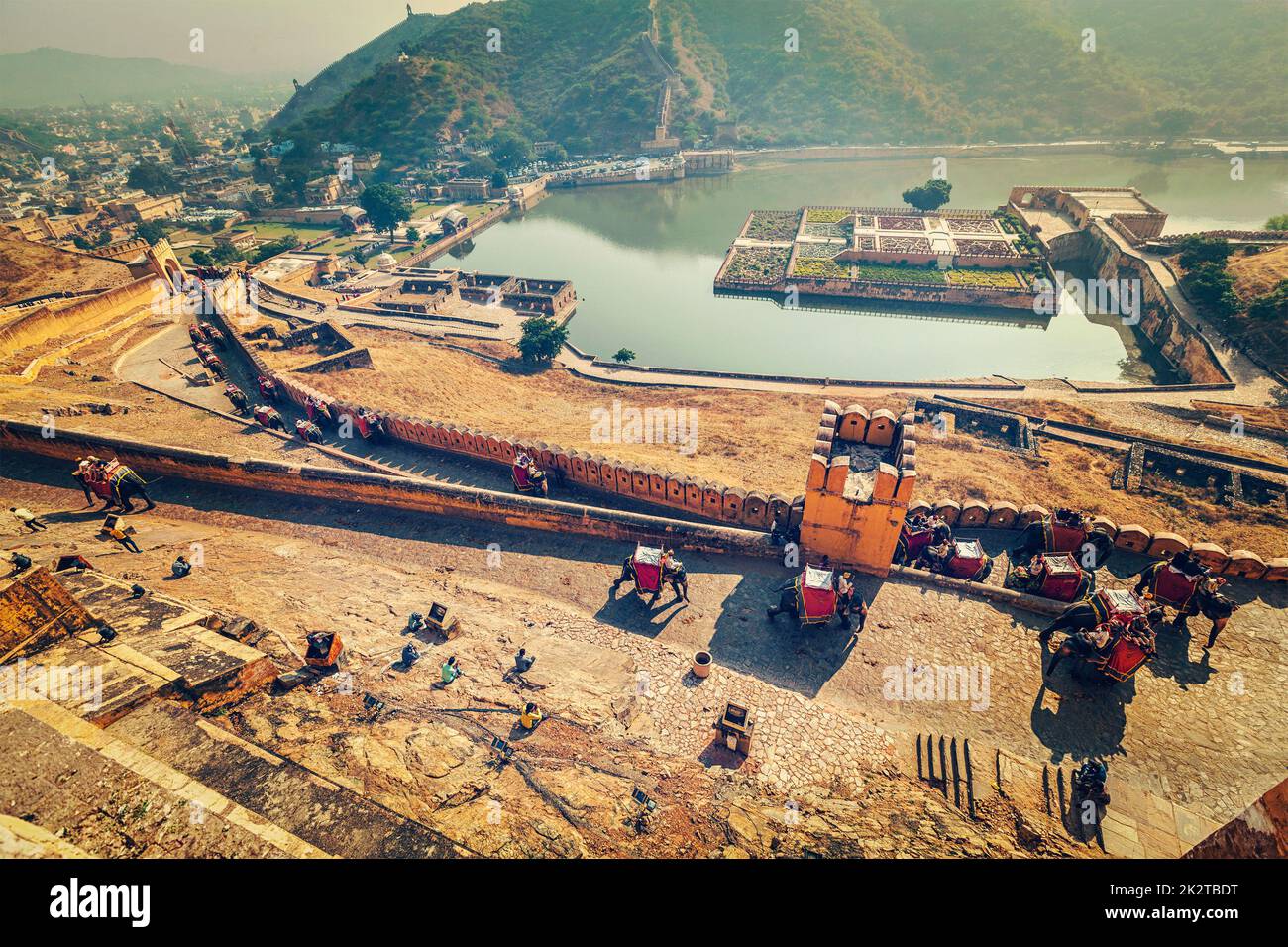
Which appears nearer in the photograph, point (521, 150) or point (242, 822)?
point (242, 822)

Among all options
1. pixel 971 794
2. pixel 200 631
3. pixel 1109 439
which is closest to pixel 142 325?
pixel 200 631

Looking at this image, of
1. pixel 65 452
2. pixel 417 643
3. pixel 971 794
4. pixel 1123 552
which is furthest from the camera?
pixel 65 452

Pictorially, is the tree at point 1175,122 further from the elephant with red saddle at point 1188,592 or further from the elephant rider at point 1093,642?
the elephant rider at point 1093,642

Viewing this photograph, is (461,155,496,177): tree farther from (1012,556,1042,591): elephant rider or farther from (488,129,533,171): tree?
(1012,556,1042,591): elephant rider

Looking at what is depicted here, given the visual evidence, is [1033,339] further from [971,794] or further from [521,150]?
[521,150]

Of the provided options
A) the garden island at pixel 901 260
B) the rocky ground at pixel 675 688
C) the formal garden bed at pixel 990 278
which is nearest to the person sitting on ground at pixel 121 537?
the rocky ground at pixel 675 688

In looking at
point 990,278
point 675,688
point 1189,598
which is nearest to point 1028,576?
point 1189,598
